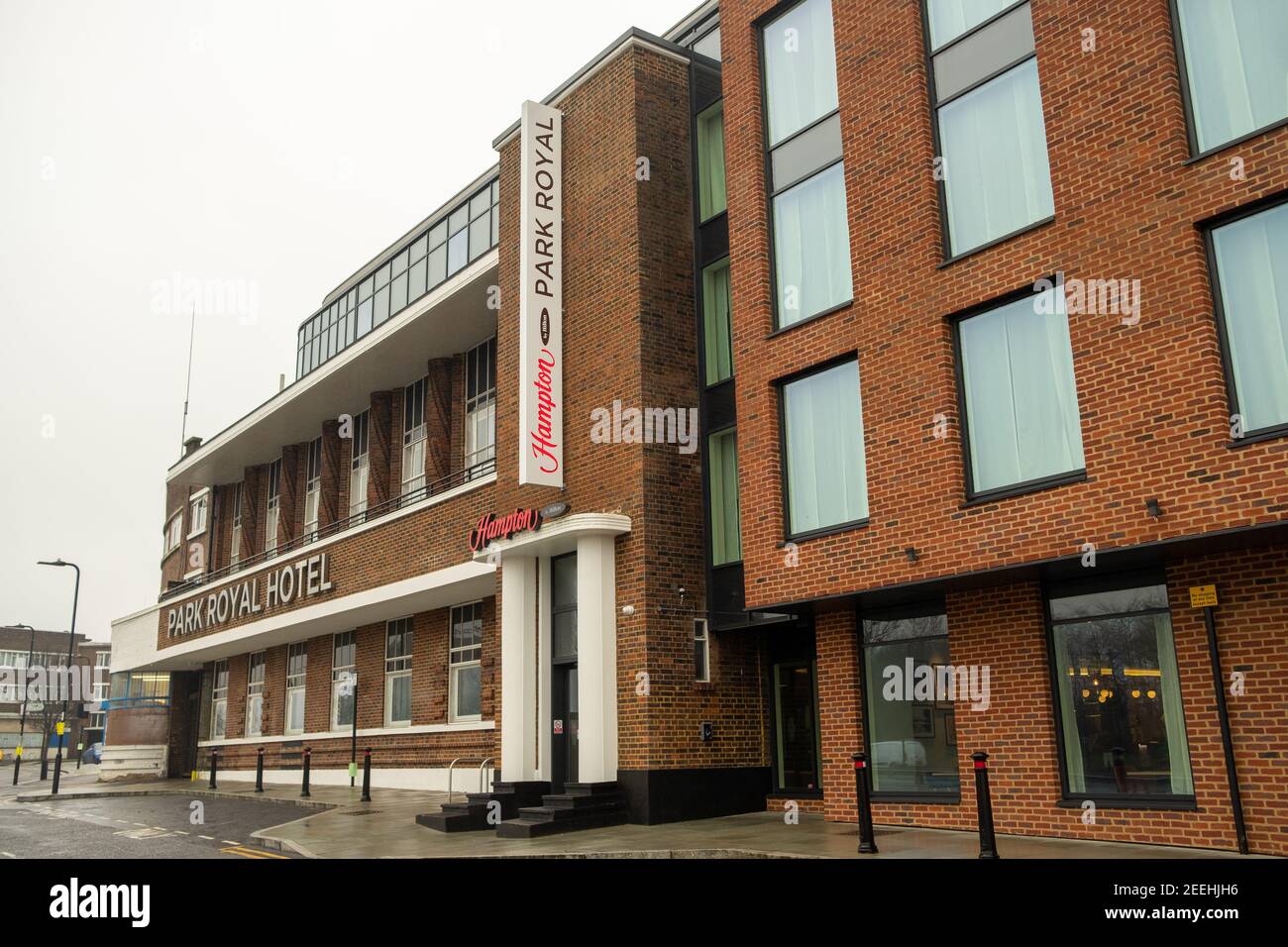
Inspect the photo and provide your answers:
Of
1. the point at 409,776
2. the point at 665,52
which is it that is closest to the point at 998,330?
the point at 665,52

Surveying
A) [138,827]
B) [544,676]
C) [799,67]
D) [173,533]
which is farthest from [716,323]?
[173,533]

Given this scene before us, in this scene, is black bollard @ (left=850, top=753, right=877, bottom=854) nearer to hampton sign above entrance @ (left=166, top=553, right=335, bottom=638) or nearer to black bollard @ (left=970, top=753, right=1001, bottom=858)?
black bollard @ (left=970, top=753, right=1001, bottom=858)

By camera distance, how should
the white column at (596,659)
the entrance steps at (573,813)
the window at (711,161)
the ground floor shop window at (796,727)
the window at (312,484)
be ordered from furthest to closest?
1. the window at (312,484)
2. the window at (711,161)
3. the ground floor shop window at (796,727)
4. the white column at (596,659)
5. the entrance steps at (573,813)

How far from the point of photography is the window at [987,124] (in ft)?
40.7

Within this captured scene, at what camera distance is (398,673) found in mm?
25719

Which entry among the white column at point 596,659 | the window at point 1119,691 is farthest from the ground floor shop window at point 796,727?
the window at point 1119,691

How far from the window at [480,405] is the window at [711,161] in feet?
24.4

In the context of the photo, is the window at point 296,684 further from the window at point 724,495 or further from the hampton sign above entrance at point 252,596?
the window at point 724,495

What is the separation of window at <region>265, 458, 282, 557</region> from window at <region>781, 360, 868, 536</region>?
77.3 feet

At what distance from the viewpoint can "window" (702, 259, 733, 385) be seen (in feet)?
57.3

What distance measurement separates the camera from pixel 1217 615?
34.5 ft

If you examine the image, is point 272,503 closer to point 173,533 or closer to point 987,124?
point 173,533

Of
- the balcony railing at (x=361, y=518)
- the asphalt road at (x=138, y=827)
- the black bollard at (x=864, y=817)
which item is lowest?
the asphalt road at (x=138, y=827)
